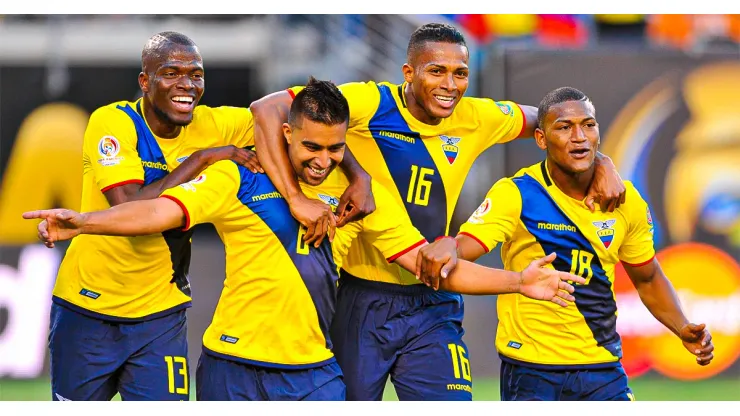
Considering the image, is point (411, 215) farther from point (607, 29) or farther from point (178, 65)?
point (607, 29)

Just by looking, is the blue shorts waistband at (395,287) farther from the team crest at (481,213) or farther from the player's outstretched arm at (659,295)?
the player's outstretched arm at (659,295)

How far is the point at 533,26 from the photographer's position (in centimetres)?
1124

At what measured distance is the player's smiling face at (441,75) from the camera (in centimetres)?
612

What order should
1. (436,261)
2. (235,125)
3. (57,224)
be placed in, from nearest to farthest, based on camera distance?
(57,224) → (436,261) → (235,125)

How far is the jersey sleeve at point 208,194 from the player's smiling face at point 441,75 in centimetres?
121

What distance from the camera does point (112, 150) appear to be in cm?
591

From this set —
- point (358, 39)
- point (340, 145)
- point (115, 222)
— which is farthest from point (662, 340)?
point (115, 222)

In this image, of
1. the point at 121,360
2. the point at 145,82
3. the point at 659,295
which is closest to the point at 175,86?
the point at 145,82

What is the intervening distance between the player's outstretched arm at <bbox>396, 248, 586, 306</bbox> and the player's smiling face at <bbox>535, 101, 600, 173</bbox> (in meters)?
0.60

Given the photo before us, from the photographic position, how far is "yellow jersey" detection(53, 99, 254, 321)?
19.7 ft

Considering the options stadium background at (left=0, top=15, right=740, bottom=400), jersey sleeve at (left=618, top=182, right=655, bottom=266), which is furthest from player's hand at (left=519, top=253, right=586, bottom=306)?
stadium background at (left=0, top=15, right=740, bottom=400)

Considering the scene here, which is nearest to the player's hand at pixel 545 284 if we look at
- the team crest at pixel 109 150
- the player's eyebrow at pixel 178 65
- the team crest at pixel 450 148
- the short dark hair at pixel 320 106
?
the team crest at pixel 450 148

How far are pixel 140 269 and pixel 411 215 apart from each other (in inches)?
60.1

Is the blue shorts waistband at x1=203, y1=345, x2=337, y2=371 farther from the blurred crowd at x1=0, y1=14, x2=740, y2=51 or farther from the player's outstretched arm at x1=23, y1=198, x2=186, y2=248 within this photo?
the blurred crowd at x1=0, y1=14, x2=740, y2=51
